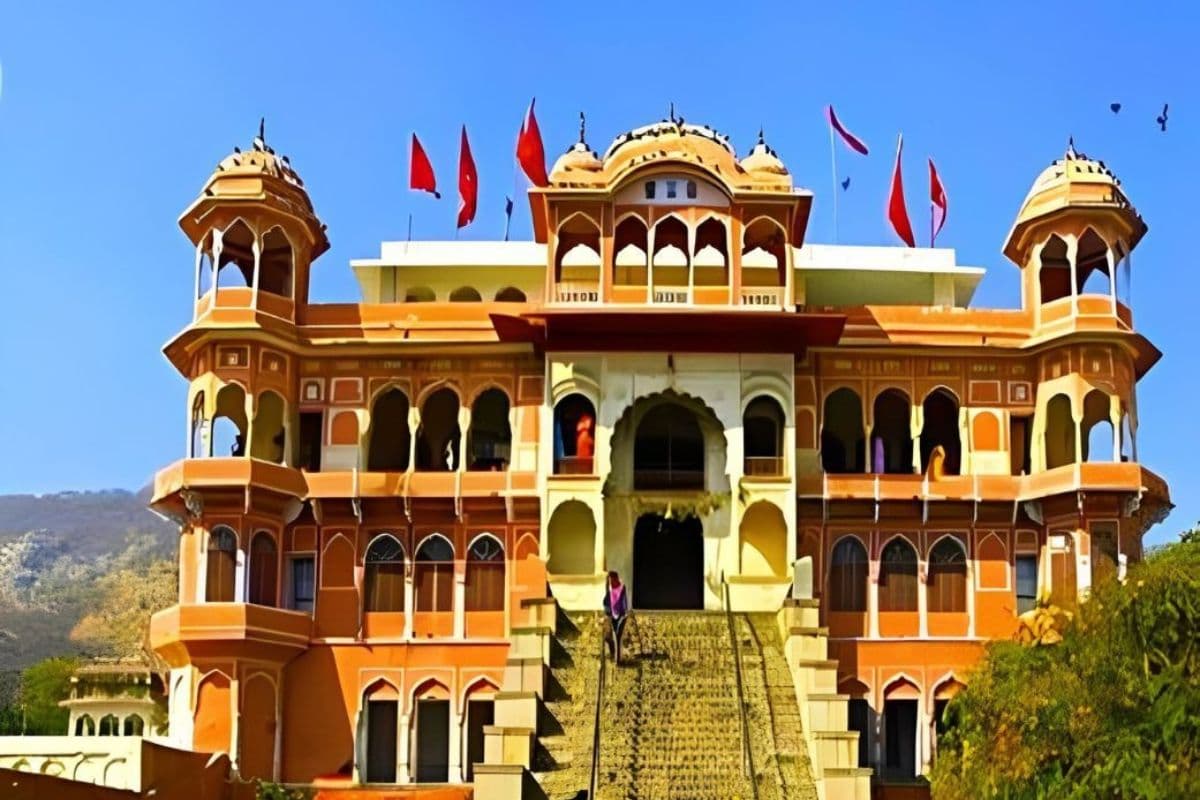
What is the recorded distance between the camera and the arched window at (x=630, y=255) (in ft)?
122

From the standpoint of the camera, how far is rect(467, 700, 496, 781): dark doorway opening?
35094 mm

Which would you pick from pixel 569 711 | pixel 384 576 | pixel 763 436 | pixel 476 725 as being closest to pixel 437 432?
pixel 384 576

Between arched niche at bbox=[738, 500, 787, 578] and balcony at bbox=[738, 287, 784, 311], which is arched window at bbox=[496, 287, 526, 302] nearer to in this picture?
balcony at bbox=[738, 287, 784, 311]

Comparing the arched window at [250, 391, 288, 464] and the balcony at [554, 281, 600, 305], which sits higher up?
the balcony at [554, 281, 600, 305]

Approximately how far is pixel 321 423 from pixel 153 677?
16.1m

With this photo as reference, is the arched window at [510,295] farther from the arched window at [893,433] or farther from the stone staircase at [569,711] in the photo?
the stone staircase at [569,711]

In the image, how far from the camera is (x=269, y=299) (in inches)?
1431

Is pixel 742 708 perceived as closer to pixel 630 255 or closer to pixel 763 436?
pixel 763 436

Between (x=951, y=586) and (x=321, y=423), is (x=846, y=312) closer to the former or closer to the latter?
(x=951, y=586)

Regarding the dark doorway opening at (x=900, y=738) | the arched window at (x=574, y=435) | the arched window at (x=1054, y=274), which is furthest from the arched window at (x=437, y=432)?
the arched window at (x=1054, y=274)

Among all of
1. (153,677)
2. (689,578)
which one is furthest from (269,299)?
(153,677)

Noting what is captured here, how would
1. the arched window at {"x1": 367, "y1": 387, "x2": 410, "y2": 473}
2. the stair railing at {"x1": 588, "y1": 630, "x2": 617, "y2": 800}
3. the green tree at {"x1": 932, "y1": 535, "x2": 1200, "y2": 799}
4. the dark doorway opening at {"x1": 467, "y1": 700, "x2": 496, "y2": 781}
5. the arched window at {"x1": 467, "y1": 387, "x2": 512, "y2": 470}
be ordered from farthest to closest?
the arched window at {"x1": 367, "y1": 387, "x2": 410, "y2": 473} → the arched window at {"x1": 467, "y1": 387, "x2": 512, "y2": 470} → the dark doorway opening at {"x1": 467, "y1": 700, "x2": 496, "y2": 781} → the stair railing at {"x1": 588, "y1": 630, "x2": 617, "y2": 800} → the green tree at {"x1": 932, "y1": 535, "x2": 1200, "y2": 799}

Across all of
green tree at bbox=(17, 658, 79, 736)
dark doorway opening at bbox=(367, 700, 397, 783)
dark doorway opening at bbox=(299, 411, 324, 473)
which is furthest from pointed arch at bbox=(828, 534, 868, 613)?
green tree at bbox=(17, 658, 79, 736)

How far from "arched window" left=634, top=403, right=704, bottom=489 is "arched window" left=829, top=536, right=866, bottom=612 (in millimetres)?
3450
